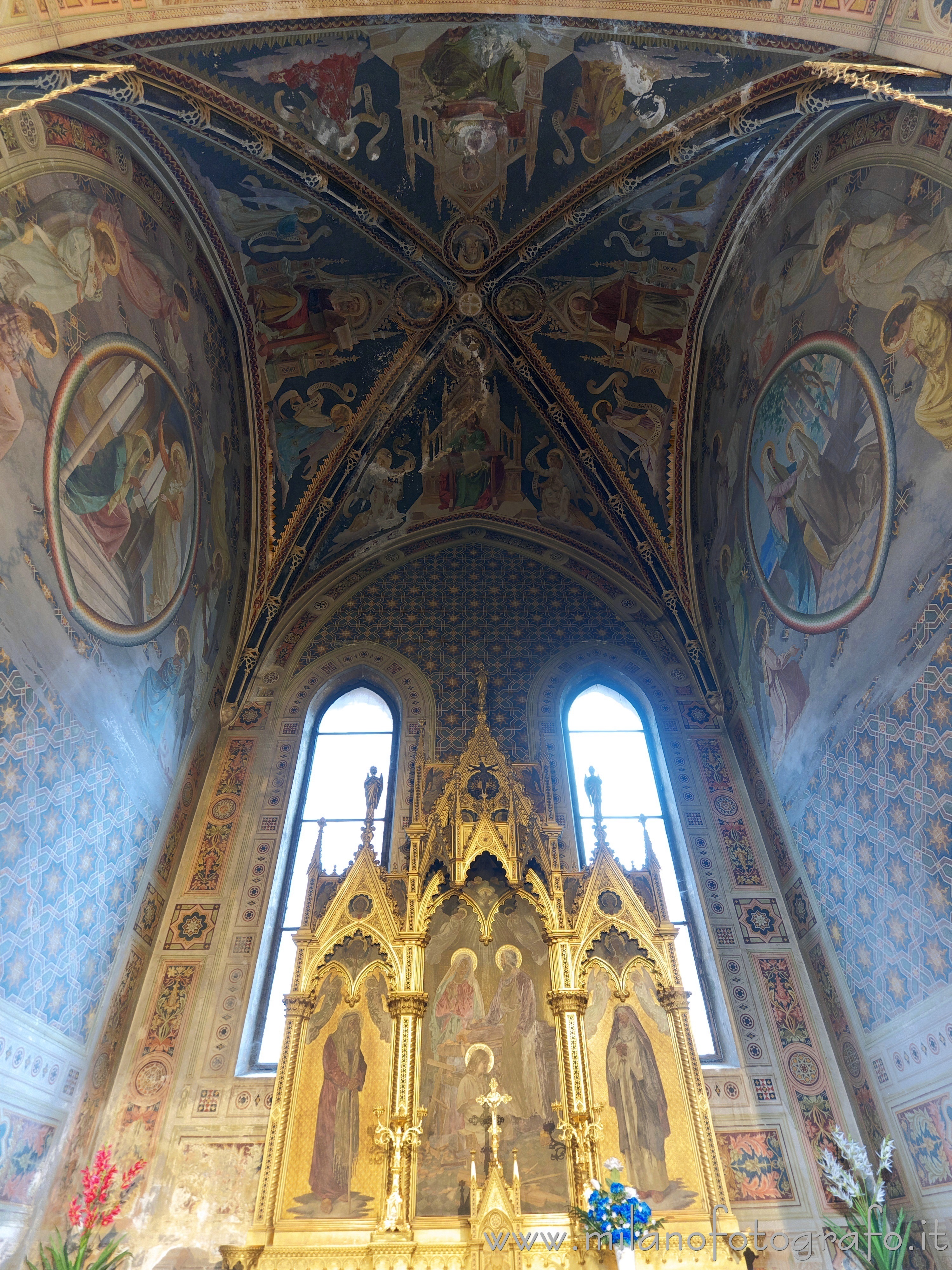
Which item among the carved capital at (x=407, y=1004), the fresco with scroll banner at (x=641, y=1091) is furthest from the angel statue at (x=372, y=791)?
the fresco with scroll banner at (x=641, y=1091)

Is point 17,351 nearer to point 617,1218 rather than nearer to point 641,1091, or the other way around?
point 617,1218

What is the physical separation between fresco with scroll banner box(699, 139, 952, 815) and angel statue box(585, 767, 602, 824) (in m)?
2.14

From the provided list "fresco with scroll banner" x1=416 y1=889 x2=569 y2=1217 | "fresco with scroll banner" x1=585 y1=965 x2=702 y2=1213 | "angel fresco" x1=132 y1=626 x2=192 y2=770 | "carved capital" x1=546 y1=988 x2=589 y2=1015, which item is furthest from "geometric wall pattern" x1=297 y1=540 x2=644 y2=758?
"fresco with scroll banner" x1=585 y1=965 x2=702 y2=1213

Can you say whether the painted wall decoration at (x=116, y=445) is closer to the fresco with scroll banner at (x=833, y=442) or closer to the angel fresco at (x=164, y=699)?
the angel fresco at (x=164, y=699)

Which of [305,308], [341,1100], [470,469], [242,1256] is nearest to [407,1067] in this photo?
[341,1100]

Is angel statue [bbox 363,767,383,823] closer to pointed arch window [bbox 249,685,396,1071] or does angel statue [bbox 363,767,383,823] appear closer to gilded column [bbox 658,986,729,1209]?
pointed arch window [bbox 249,685,396,1071]

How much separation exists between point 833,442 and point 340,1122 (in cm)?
826

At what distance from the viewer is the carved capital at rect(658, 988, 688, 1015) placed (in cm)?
772

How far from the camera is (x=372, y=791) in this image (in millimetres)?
9430

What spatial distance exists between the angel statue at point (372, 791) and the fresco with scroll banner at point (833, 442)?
4.83 metres

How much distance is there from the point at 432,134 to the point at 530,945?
9610mm

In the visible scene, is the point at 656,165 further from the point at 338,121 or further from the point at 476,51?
the point at 338,121

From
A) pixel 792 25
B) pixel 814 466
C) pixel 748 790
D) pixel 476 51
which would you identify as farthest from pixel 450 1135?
pixel 476 51

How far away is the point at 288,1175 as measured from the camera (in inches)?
271
